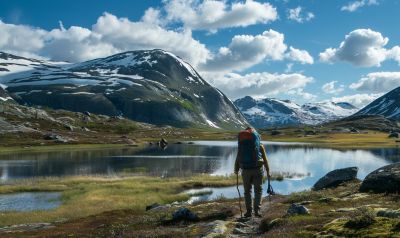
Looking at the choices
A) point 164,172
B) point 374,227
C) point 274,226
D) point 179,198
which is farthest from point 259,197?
point 164,172

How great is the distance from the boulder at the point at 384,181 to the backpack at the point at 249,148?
956 centimetres

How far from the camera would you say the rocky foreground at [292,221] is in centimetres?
1586

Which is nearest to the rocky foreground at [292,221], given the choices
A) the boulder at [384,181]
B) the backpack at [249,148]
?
the boulder at [384,181]

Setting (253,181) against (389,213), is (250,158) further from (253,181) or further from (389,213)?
(389,213)

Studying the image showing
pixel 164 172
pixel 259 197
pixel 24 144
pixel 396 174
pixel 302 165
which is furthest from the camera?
pixel 24 144

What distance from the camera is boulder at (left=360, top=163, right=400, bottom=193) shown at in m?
26.3

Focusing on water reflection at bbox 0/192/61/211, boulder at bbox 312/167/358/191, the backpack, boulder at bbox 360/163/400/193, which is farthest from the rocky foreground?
water reflection at bbox 0/192/61/211

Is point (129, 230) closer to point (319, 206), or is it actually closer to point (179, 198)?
point (319, 206)

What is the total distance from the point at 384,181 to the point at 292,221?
11.4 metres

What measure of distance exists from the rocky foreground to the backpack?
2.86m

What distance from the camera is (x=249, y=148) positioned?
22.5 meters

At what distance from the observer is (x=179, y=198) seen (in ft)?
182

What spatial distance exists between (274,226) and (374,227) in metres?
4.76

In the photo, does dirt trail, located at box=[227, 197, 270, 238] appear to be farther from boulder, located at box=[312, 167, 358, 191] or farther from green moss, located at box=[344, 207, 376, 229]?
boulder, located at box=[312, 167, 358, 191]
